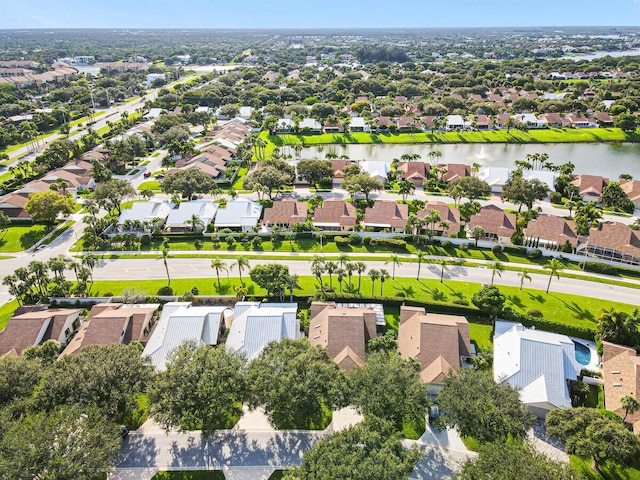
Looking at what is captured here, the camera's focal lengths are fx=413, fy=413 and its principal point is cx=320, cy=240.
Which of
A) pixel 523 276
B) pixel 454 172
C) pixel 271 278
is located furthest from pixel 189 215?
pixel 454 172

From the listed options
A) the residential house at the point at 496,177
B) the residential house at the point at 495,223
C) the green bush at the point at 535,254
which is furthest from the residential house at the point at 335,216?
the residential house at the point at 496,177

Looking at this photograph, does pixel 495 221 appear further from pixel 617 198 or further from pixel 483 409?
pixel 483 409

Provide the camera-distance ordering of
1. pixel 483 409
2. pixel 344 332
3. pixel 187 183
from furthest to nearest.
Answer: pixel 187 183 → pixel 344 332 → pixel 483 409

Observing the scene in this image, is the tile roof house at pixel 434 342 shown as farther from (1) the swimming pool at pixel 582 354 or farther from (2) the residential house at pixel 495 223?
(2) the residential house at pixel 495 223

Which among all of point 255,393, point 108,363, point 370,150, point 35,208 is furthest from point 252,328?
point 370,150

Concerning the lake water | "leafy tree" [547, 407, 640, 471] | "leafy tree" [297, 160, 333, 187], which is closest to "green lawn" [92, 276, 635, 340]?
"leafy tree" [547, 407, 640, 471]

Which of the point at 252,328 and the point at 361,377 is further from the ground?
the point at 361,377

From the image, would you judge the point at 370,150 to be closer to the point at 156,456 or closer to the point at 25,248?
the point at 25,248
